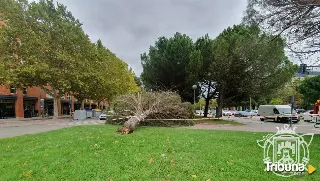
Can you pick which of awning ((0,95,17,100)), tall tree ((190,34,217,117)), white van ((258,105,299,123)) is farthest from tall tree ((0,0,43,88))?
white van ((258,105,299,123))

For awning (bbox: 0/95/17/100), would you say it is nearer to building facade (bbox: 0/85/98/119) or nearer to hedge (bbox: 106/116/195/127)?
building facade (bbox: 0/85/98/119)

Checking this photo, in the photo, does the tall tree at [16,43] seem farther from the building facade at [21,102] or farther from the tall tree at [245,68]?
the tall tree at [245,68]

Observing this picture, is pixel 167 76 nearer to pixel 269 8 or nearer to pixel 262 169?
pixel 269 8

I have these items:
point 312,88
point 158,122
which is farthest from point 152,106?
point 312,88

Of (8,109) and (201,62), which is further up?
(201,62)

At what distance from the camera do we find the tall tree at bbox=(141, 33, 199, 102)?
94.1ft

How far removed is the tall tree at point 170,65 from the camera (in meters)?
28.7

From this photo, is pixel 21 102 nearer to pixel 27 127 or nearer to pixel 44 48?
pixel 44 48

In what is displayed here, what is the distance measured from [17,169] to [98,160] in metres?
1.84

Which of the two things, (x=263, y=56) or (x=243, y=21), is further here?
(x=263, y=56)

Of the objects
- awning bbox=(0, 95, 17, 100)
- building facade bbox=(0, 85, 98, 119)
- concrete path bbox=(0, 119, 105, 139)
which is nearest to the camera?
concrete path bbox=(0, 119, 105, 139)

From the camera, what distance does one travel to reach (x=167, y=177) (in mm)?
5047

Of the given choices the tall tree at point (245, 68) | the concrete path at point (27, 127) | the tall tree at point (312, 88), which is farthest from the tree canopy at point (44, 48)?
the tall tree at point (312, 88)


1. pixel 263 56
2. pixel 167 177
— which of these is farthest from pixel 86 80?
pixel 167 177
